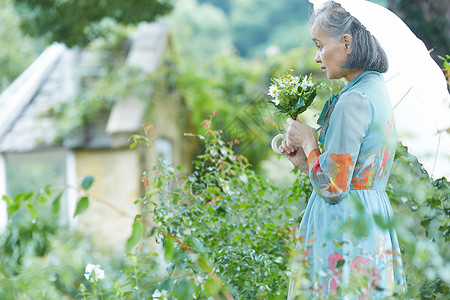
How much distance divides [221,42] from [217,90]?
15633 mm

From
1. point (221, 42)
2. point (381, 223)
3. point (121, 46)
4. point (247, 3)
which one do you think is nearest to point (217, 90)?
point (121, 46)

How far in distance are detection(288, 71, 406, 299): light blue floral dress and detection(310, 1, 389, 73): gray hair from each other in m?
0.05

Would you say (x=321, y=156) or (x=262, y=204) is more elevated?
(x=321, y=156)

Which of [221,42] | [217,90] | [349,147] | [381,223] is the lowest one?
[221,42]

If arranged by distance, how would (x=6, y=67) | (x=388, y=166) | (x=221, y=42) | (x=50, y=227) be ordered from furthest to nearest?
(x=221, y=42), (x=6, y=67), (x=50, y=227), (x=388, y=166)

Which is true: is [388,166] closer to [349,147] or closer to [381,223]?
[349,147]

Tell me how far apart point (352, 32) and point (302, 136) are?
1.21 feet

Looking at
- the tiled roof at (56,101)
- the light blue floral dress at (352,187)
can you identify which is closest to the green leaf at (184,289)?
the light blue floral dress at (352,187)

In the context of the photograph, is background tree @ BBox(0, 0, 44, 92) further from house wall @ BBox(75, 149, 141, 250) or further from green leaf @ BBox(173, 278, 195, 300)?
green leaf @ BBox(173, 278, 195, 300)

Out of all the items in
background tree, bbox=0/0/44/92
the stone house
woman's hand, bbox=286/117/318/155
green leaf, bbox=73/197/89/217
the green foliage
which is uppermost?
green leaf, bbox=73/197/89/217

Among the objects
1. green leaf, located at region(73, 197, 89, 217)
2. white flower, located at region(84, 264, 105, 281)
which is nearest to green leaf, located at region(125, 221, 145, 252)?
green leaf, located at region(73, 197, 89, 217)

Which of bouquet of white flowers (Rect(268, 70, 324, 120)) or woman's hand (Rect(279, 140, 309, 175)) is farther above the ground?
bouquet of white flowers (Rect(268, 70, 324, 120))

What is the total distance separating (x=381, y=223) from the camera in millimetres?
1096

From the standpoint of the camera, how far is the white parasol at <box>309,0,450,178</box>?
190 centimetres
